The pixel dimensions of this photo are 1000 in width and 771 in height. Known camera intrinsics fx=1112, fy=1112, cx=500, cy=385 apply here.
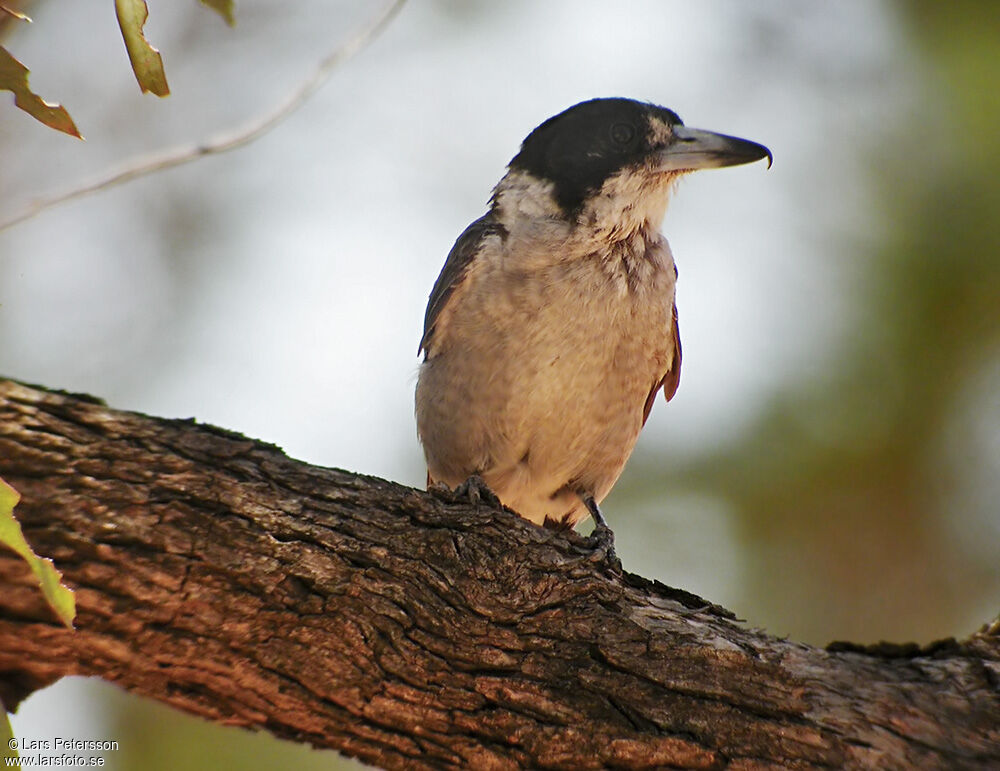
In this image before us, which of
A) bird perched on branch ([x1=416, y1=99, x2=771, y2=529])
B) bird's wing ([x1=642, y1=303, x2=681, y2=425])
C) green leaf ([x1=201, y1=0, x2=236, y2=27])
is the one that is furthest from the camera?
bird's wing ([x1=642, y1=303, x2=681, y2=425])

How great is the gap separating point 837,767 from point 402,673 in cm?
98

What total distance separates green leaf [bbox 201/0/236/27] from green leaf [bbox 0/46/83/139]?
1.19 ft

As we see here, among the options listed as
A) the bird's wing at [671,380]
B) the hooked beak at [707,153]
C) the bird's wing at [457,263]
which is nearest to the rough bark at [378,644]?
the bird's wing at [457,263]

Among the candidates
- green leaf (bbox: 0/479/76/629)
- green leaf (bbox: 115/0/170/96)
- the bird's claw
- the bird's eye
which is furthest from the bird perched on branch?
green leaf (bbox: 0/479/76/629)

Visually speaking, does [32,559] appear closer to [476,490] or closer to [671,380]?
[476,490]

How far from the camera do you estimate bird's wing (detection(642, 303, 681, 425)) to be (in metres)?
4.32

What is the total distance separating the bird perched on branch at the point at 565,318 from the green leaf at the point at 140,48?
1948 millimetres

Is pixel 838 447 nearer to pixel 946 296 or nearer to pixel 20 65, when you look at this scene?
pixel 946 296

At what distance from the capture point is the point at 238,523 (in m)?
2.54

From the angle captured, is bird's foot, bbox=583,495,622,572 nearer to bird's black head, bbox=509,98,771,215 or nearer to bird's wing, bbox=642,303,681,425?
bird's wing, bbox=642,303,681,425

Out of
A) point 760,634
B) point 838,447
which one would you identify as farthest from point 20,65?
point 838,447

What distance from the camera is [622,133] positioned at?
4.23m

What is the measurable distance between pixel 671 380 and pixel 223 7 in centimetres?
275

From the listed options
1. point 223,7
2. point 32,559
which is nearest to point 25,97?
point 223,7
